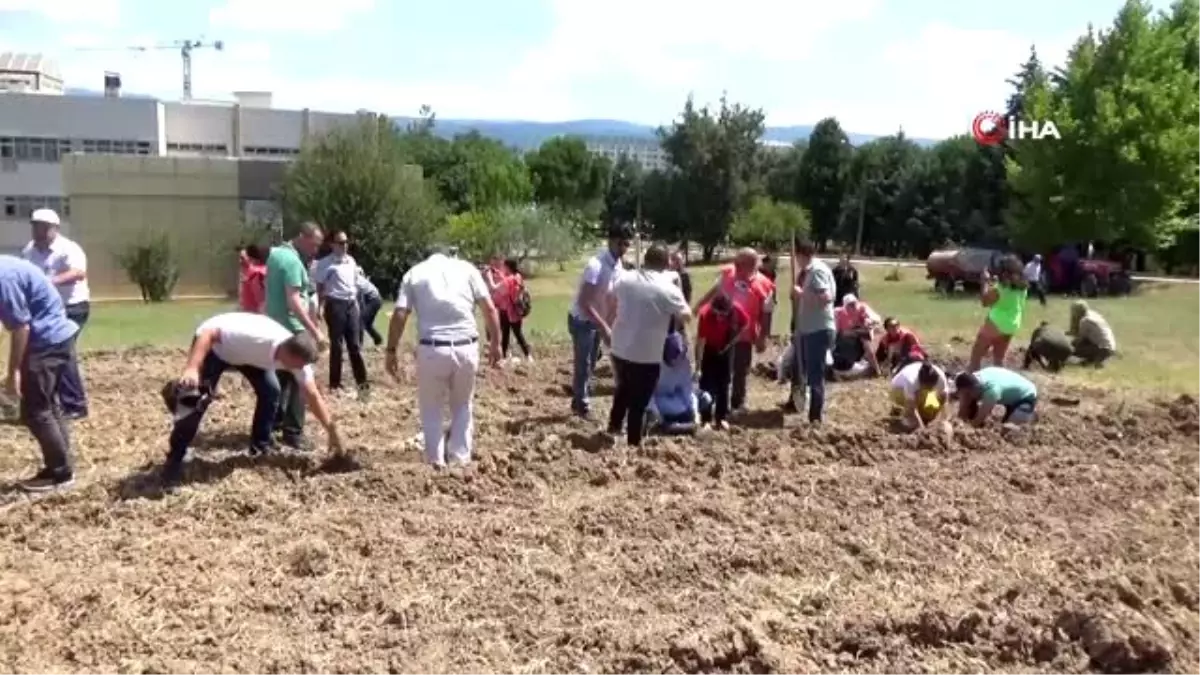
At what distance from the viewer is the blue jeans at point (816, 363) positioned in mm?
10438

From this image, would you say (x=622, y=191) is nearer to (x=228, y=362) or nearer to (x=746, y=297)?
(x=746, y=297)

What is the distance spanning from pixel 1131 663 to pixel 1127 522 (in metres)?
2.21

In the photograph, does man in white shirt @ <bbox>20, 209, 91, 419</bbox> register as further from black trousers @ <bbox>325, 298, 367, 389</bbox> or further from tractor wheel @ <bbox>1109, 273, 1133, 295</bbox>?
tractor wheel @ <bbox>1109, 273, 1133, 295</bbox>

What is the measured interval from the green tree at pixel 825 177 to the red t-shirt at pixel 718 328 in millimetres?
60253

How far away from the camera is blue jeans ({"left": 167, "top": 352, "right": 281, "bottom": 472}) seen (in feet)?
25.2

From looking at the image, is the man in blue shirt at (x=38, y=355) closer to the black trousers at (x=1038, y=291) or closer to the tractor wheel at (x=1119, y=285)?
the black trousers at (x=1038, y=291)

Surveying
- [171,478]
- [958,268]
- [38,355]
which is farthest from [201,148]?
[171,478]

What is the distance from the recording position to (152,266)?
47500mm

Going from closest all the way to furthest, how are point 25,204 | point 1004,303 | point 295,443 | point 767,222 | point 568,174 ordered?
point 295,443
point 1004,303
point 767,222
point 25,204
point 568,174

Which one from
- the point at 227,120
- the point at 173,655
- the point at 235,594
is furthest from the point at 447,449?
the point at 227,120

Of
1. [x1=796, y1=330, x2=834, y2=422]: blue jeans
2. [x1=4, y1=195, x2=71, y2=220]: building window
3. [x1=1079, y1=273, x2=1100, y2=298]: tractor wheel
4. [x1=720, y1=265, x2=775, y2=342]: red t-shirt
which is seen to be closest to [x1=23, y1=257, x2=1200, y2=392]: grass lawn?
[x1=1079, y1=273, x2=1100, y2=298]: tractor wheel

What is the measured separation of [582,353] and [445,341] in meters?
2.85

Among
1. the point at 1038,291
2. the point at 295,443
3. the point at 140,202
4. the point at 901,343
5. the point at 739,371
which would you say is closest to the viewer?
the point at 295,443

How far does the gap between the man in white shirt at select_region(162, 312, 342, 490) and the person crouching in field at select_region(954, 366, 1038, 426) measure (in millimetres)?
4891
